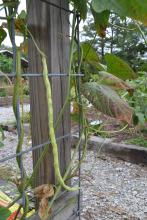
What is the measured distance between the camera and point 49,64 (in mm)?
846

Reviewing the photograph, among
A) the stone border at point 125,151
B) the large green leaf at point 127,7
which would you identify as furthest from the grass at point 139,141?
the large green leaf at point 127,7

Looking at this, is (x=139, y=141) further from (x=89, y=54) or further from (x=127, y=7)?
(x=127, y=7)

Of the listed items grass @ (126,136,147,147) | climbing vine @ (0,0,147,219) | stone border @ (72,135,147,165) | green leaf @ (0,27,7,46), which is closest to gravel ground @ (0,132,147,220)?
stone border @ (72,135,147,165)

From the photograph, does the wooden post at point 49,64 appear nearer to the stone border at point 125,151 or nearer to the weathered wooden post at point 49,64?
the weathered wooden post at point 49,64

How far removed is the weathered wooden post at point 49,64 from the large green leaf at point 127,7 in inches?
9.3

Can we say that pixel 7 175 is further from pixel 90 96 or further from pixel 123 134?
pixel 123 134

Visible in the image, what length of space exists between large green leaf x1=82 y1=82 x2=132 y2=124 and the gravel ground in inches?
39.3

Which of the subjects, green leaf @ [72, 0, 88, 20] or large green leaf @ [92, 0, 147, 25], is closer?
large green leaf @ [92, 0, 147, 25]

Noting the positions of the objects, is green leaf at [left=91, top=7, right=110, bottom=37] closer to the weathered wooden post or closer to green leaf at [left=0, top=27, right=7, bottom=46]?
the weathered wooden post

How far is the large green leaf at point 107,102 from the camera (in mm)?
682

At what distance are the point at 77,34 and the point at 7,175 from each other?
0.41 m

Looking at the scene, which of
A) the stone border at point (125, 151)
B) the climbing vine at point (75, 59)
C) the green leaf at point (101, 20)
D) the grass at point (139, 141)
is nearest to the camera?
the climbing vine at point (75, 59)

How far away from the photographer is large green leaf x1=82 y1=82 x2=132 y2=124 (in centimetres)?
68

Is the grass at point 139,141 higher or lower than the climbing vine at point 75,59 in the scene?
lower
